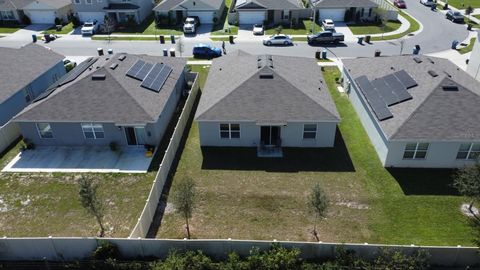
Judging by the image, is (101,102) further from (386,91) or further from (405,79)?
(405,79)

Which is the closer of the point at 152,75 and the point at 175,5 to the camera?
→ the point at 152,75

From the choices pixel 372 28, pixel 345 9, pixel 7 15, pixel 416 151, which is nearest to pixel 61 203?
pixel 416 151

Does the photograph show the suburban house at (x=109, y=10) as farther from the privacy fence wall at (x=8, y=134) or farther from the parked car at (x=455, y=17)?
the parked car at (x=455, y=17)

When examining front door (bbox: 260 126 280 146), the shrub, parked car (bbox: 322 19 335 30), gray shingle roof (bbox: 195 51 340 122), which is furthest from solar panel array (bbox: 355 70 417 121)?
parked car (bbox: 322 19 335 30)

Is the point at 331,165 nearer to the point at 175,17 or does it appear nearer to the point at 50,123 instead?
the point at 50,123

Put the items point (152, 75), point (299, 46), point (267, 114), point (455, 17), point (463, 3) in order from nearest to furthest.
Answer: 1. point (267, 114)
2. point (152, 75)
3. point (299, 46)
4. point (455, 17)
5. point (463, 3)
